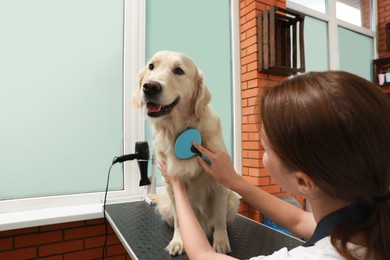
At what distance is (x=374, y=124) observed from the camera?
1.71 ft

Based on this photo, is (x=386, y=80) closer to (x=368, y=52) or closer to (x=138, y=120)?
(x=368, y=52)

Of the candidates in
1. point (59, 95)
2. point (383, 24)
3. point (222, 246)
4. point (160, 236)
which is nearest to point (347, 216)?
point (222, 246)

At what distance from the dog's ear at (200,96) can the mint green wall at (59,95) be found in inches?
38.7

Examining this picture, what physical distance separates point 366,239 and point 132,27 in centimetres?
211

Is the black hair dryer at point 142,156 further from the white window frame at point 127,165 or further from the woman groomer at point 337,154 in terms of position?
the woman groomer at point 337,154

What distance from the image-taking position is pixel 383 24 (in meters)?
3.78

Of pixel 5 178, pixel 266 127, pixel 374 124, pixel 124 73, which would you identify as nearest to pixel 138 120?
pixel 124 73

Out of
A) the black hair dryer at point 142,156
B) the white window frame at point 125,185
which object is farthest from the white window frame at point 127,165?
the black hair dryer at point 142,156

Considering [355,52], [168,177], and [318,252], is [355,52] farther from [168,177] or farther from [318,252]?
[318,252]

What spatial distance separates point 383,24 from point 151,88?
4.16m

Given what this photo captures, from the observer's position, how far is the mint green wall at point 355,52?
3.48 m

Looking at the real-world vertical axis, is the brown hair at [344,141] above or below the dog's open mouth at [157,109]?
below

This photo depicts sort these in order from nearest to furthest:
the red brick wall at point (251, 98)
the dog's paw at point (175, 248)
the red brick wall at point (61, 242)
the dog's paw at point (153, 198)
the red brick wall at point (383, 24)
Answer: the dog's paw at point (175, 248), the red brick wall at point (61, 242), the dog's paw at point (153, 198), the red brick wall at point (251, 98), the red brick wall at point (383, 24)

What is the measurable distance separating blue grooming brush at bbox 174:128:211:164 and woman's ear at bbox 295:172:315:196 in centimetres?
58
